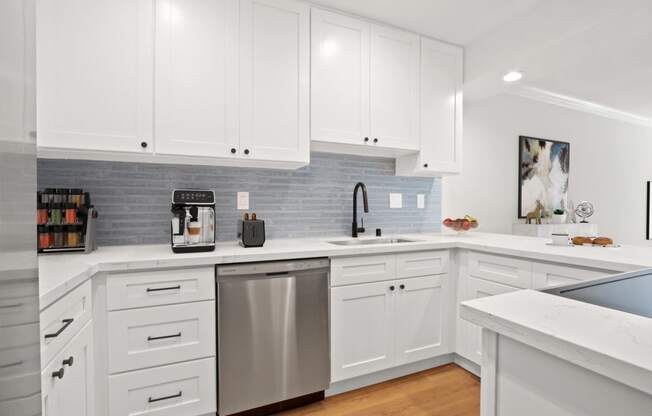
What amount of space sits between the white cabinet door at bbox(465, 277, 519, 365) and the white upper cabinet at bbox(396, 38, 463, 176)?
96cm

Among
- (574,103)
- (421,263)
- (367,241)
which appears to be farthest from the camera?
(574,103)

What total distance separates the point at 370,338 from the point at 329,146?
4.42 ft

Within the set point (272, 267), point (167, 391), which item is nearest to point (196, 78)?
point (272, 267)

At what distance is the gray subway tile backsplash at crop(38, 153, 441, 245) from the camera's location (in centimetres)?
200

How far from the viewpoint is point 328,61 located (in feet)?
7.41

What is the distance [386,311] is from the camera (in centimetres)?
213

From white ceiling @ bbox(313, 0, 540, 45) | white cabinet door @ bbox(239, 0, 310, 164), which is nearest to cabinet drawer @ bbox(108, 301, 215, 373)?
white cabinet door @ bbox(239, 0, 310, 164)

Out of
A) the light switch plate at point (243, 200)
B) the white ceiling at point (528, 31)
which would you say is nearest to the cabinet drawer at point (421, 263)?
the light switch plate at point (243, 200)

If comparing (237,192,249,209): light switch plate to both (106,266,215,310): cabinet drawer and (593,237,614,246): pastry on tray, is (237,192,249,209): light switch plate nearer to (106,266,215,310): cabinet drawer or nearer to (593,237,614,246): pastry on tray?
(106,266,215,310): cabinet drawer

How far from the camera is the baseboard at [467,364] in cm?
224

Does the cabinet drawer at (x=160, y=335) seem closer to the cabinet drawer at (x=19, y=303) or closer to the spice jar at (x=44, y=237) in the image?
the spice jar at (x=44, y=237)

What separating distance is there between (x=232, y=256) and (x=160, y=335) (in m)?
0.50

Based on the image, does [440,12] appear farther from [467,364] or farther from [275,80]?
[467,364]

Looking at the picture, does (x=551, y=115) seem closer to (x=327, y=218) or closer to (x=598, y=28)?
(x=598, y=28)
